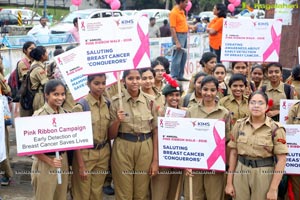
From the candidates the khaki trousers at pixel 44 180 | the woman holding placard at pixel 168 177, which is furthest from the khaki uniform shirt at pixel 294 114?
the khaki trousers at pixel 44 180

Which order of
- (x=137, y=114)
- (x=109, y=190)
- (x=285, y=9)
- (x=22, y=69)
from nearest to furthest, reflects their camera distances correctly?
(x=137, y=114), (x=109, y=190), (x=22, y=69), (x=285, y=9)

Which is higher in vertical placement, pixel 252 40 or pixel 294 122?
pixel 252 40

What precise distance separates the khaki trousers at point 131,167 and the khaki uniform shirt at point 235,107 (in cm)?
117

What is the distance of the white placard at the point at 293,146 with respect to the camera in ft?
17.4

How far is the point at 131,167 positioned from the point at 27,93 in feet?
9.45

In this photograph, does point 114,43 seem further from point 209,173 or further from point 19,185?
point 19,185

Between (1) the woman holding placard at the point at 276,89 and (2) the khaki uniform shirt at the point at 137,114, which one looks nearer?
(2) the khaki uniform shirt at the point at 137,114

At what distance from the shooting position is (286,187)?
18.7 feet

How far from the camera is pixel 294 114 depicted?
18.9ft

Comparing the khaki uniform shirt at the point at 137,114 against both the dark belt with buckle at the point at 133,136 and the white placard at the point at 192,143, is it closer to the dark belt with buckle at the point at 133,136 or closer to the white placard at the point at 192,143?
the dark belt with buckle at the point at 133,136

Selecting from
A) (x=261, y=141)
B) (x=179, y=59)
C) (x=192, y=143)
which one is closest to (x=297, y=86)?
(x=261, y=141)

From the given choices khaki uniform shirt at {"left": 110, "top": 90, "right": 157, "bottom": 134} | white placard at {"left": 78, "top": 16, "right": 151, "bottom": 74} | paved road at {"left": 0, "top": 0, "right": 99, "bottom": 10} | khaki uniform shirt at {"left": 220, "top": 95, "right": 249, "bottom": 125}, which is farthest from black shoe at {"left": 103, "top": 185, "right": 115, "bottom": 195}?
paved road at {"left": 0, "top": 0, "right": 99, "bottom": 10}

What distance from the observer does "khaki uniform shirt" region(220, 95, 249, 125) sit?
613 centimetres

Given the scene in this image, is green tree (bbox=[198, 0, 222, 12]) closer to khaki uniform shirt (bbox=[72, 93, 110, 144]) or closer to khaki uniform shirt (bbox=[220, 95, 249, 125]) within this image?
khaki uniform shirt (bbox=[220, 95, 249, 125])
